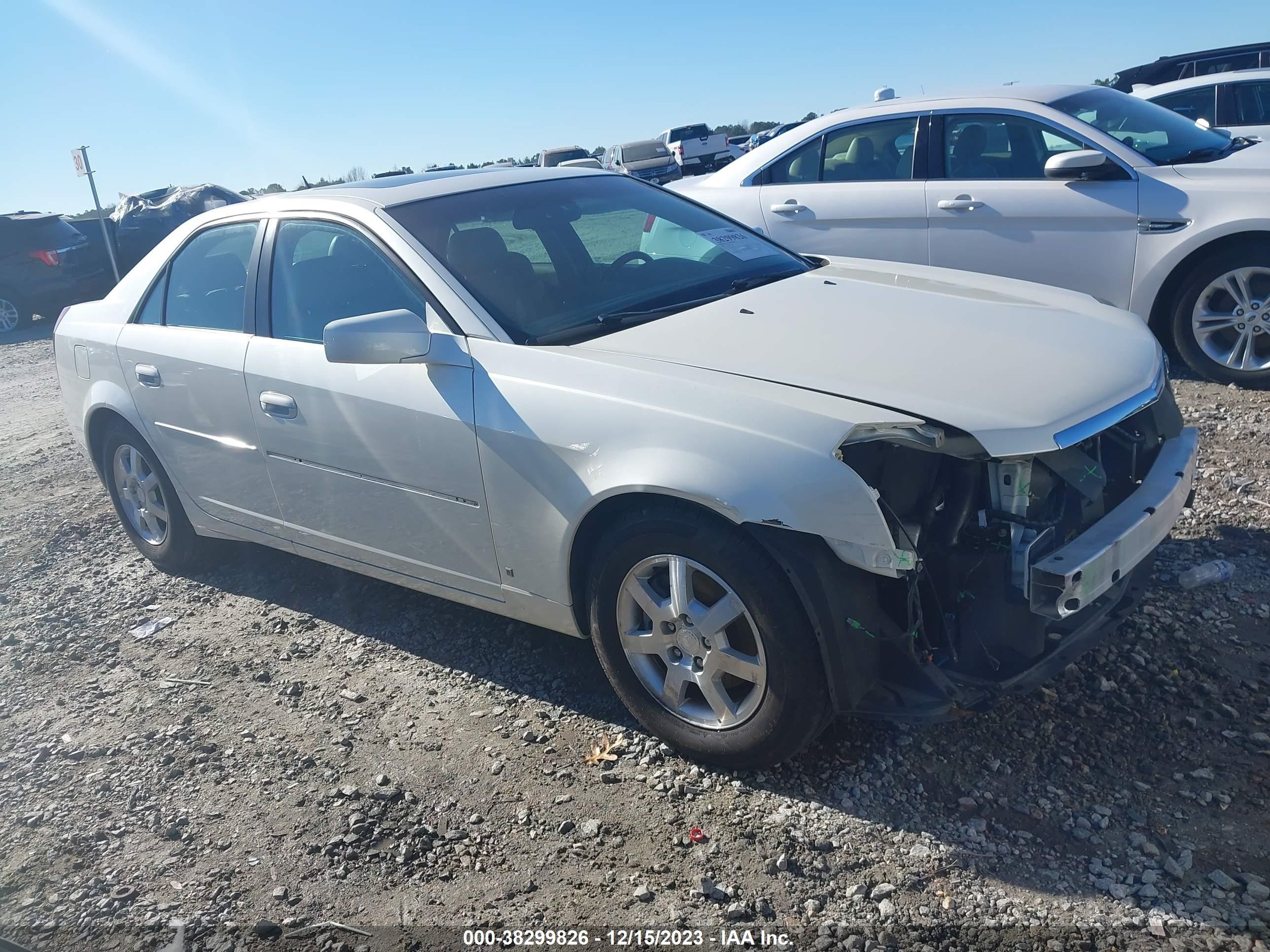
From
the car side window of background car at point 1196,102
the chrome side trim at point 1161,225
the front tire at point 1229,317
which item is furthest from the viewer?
the car side window of background car at point 1196,102

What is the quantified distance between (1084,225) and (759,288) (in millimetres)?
3017

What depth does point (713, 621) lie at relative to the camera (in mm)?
2797

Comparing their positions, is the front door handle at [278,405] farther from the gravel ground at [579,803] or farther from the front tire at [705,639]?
the front tire at [705,639]

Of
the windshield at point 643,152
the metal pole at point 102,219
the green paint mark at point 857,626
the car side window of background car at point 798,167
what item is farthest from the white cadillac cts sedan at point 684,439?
the windshield at point 643,152

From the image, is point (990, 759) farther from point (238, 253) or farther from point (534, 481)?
point (238, 253)

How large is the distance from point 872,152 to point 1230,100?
13.1ft

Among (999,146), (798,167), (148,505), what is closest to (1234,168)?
(999,146)

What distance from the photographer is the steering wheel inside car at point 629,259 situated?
3773 millimetres

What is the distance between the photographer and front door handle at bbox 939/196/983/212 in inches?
241

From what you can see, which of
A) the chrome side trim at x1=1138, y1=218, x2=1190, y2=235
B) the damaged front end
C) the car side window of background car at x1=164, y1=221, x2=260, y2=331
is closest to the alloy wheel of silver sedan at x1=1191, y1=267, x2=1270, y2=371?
the chrome side trim at x1=1138, y1=218, x2=1190, y2=235

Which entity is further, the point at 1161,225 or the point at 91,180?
the point at 91,180

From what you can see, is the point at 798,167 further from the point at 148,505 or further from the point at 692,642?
the point at 692,642

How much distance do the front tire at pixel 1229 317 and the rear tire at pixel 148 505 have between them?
526cm

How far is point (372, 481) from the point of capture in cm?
355
